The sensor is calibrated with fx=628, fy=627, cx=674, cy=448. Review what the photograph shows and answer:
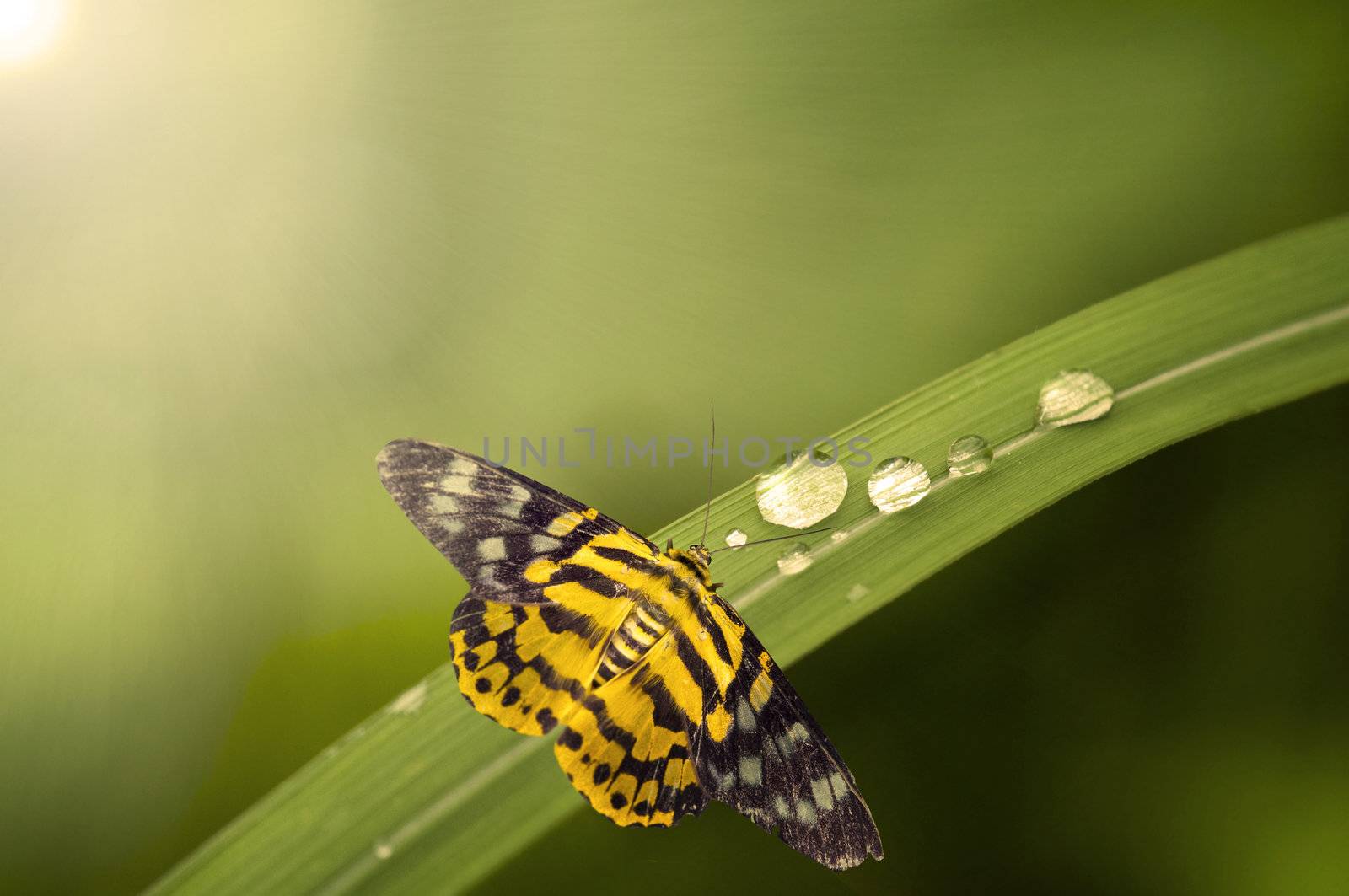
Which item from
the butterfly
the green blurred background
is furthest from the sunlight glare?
the butterfly

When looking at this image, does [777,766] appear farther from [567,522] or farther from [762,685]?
[567,522]

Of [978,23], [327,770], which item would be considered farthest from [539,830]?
[978,23]

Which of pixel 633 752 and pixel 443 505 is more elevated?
pixel 443 505

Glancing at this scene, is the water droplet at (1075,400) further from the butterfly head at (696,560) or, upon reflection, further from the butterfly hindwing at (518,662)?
the butterfly hindwing at (518,662)

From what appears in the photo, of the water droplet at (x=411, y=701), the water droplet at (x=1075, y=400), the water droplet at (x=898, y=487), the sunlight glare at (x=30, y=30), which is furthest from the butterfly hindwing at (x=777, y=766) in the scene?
the sunlight glare at (x=30, y=30)

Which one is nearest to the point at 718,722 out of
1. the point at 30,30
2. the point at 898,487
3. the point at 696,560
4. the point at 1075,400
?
the point at 696,560

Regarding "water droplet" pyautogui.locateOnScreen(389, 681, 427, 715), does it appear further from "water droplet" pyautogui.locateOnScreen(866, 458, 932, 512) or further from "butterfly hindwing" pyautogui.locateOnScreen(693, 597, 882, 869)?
"water droplet" pyautogui.locateOnScreen(866, 458, 932, 512)
